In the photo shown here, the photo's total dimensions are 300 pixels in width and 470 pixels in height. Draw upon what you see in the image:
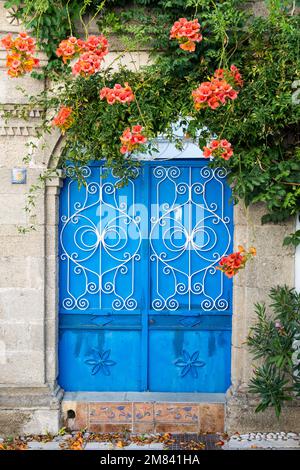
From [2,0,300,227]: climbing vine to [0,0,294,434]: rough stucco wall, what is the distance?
0.88 feet

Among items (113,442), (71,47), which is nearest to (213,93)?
(71,47)

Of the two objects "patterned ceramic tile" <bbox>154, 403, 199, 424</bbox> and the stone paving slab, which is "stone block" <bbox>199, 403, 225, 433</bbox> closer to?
"patterned ceramic tile" <bbox>154, 403, 199, 424</bbox>

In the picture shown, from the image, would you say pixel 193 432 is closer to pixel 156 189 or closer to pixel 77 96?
pixel 156 189

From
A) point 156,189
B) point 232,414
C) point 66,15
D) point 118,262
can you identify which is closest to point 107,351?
point 118,262

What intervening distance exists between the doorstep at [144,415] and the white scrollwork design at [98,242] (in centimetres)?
89

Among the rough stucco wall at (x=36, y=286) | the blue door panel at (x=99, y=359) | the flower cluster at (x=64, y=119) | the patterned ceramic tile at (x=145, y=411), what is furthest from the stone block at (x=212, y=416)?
the flower cluster at (x=64, y=119)

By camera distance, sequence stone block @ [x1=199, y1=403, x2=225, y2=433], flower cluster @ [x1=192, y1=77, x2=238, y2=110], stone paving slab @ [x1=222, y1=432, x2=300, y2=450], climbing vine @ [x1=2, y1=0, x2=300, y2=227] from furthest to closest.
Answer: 1. stone block @ [x1=199, y1=403, x2=225, y2=433]
2. stone paving slab @ [x1=222, y1=432, x2=300, y2=450]
3. climbing vine @ [x1=2, y1=0, x2=300, y2=227]
4. flower cluster @ [x1=192, y1=77, x2=238, y2=110]

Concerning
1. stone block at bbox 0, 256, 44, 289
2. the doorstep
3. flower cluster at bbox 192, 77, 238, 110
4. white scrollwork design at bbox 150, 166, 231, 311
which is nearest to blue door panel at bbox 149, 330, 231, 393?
the doorstep

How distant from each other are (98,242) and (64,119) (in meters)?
1.18

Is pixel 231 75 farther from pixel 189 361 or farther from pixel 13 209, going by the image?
pixel 189 361

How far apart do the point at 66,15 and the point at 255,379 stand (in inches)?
130

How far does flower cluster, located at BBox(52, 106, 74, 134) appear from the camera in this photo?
4.16m

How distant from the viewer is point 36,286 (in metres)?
4.66

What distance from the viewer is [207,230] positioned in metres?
4.86
